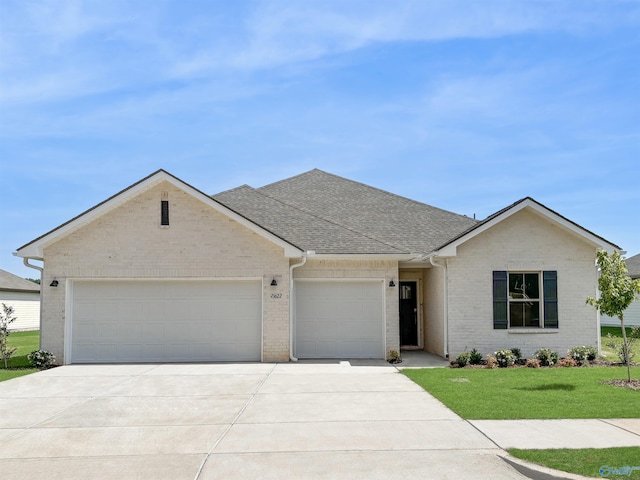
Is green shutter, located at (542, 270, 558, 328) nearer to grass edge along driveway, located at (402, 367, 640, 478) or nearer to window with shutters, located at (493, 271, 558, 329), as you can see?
window with shutters, located at (493, 271, 558, 329)

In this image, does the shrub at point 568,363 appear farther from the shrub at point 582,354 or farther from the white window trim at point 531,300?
the white window trim at point 531,300

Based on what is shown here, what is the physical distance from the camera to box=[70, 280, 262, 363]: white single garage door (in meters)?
16.1

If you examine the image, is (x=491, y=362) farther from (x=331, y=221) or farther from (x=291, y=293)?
(x=331, y=221)

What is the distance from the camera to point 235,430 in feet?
27.2

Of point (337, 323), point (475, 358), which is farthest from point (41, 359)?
point (475, 358)

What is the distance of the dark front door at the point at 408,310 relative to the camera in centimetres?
1941

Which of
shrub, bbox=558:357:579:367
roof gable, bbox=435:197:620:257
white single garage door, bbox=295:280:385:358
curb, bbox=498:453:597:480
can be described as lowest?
shrub, bbox=558:357:579:367

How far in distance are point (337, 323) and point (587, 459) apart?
1068 cm

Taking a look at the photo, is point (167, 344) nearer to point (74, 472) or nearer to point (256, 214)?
point (256, 214)

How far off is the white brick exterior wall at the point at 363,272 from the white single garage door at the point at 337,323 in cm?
29

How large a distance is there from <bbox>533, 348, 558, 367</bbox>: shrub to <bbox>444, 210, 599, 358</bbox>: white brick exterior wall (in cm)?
86

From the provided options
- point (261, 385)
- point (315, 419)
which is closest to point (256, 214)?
point (261, 385)

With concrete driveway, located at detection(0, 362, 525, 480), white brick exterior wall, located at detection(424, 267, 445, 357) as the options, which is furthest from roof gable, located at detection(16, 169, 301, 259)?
white brick exterior wall, located at detection(424, 267, 445, 357)

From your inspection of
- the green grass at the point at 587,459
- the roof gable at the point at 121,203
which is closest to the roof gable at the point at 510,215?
the roof gable at the point at 121,203
